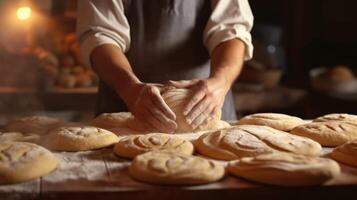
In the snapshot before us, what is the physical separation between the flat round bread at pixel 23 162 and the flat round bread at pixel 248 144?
20.7 inches

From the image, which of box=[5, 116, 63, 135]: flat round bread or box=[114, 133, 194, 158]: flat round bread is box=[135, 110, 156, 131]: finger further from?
box=[5, 116, 63, 135]: flat round bread

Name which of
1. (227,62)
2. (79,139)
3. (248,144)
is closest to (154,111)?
(79,139)

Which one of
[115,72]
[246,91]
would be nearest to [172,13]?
[115,72]

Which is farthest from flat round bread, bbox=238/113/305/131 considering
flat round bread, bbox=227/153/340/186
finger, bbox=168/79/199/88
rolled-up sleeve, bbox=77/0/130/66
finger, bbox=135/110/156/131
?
rolled-up sleeve, bbox=77/0/130/66

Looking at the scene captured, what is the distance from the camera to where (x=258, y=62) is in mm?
4789

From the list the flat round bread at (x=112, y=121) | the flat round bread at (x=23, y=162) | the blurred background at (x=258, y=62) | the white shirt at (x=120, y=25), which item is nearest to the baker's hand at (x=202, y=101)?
the flat round bread at (x=112, y=121)

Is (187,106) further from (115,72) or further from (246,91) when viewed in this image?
(246,91)

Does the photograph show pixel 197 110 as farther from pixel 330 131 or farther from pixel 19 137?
pixel 19 137

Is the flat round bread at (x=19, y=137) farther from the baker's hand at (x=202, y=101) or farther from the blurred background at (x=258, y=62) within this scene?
the blurred background at (x=258, y=62)

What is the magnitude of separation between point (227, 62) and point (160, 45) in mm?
388

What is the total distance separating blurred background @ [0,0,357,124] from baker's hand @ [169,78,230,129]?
6.08 ft

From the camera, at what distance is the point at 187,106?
6.88ft

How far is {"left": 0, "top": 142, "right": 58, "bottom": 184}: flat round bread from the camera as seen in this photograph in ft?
4.74

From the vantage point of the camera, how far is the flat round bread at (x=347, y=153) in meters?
1.65
